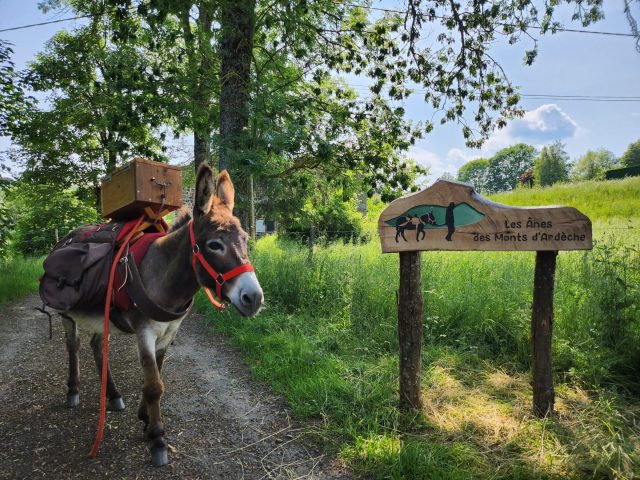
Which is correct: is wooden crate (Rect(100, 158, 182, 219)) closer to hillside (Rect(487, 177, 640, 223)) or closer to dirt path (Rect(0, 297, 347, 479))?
dirt path (Rect(0, 297, 347, 479))

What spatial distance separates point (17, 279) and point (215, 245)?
33.3ft

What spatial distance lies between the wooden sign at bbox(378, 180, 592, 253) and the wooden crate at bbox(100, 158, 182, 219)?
6.45ft

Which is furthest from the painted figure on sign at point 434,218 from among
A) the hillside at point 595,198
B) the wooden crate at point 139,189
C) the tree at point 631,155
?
the tree at point 631,155

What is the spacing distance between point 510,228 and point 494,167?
106932 mm

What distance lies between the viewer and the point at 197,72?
22.7 ft

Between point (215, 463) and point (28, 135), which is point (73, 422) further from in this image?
point (28, 135)

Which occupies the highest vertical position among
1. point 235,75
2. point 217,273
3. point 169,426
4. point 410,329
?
point 235,75

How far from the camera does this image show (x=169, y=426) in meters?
3.22

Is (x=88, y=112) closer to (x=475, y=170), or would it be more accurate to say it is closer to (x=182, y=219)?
(x=182, y=219)

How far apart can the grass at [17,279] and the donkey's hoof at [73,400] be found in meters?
6.40

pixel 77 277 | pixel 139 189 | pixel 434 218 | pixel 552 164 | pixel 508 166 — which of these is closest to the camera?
pixel 77 277

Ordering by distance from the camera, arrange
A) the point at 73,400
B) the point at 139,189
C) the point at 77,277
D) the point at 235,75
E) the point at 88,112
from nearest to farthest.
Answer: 1. the point at 77,277
2. the point at 139,189
3. the point at 73,400
4. the point at 235,75
5. the point at 88,112

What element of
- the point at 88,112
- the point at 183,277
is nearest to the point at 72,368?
the point at 183,277

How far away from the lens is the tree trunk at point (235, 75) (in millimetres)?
6156
